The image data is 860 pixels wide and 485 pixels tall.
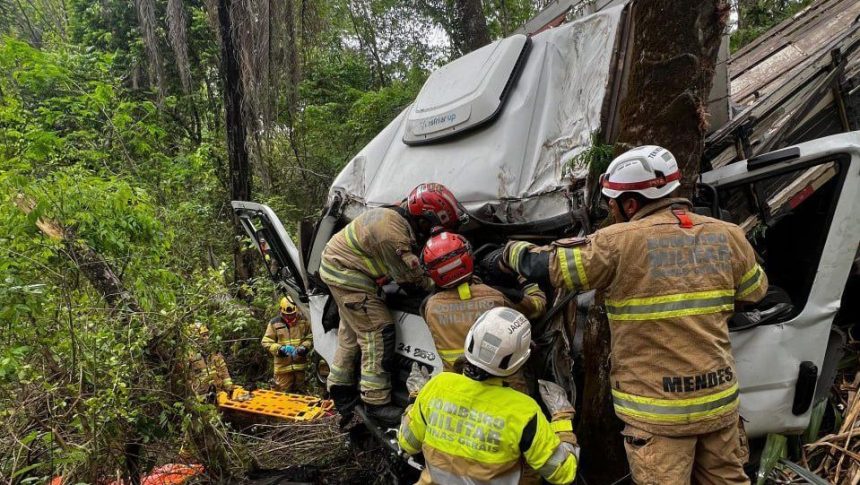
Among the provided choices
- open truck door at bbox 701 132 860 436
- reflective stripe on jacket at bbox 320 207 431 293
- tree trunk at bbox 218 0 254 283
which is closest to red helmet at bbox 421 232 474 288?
reflective stripe on jacket at bbox 320 207 431 293

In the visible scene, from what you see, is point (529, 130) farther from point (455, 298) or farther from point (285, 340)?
point (285, 340)

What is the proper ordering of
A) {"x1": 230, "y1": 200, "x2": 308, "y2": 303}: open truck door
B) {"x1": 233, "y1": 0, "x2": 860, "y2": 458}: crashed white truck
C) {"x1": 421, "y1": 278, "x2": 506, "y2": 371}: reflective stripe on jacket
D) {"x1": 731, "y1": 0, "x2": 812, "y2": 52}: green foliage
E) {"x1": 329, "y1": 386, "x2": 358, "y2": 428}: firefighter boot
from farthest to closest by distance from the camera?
→ {"x1": 731, "y1": 0, "x2": 812, "y2": 52}: green foliage < {"x1": 230, "y1": 200, "x2": 308, "y2": 303}: open truck door < {"x1": 329, "y1": 386, "x2": 358, "y2": 428}: firefighter boot < {"x1": 421, "y1": 278, "x2": 506, "y2": 371}: reflective stripe on jacket < {"x1": 233, "y1": 0, "x2": 860, "y2": 458}: crashed white truck

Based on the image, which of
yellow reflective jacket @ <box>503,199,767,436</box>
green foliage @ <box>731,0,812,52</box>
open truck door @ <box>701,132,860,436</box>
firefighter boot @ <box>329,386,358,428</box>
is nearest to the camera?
yellow reflective jacket @ <box>503,199,767,436</box>

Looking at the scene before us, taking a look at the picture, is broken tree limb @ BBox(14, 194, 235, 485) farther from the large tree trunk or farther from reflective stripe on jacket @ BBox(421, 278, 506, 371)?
the large tree trunk

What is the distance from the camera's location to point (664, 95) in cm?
Answer: 207

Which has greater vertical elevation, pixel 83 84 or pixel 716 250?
pixel 83 84

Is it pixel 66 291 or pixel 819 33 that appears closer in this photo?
pixel 66 291

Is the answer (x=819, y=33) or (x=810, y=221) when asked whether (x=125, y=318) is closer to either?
(x=810, y=221)

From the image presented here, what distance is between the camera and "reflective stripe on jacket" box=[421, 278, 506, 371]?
2.49 m

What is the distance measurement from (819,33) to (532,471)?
4456 millimetres

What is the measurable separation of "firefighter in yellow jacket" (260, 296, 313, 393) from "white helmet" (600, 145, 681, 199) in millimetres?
4497

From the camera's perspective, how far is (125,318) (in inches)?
142

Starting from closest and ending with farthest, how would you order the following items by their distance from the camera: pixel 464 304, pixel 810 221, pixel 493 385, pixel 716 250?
1. pixel 716 250
2. pixel 493 385
3. pixel 464 304
4. pixel 810 221

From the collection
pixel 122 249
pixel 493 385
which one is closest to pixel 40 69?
pixel 122 249
